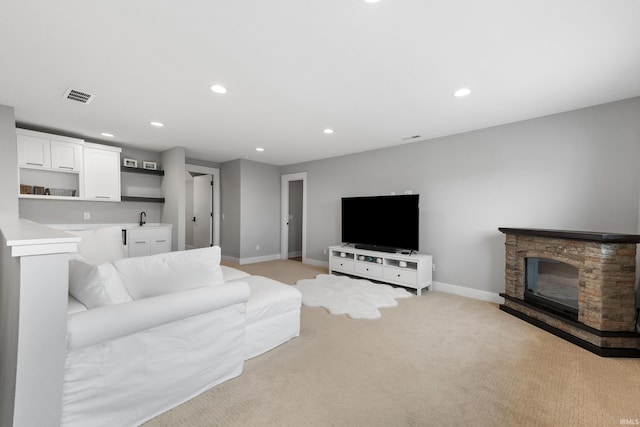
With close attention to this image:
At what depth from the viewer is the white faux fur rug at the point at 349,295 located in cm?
312

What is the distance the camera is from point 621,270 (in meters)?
2.24

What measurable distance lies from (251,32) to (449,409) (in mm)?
2722

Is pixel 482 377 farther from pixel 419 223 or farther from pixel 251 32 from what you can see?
pixel 251 32

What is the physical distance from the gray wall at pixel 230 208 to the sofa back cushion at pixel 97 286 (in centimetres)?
423

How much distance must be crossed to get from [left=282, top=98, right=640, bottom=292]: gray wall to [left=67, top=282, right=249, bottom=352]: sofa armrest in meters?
3.32

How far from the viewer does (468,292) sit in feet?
12.2

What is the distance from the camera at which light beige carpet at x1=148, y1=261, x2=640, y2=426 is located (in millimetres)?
1511

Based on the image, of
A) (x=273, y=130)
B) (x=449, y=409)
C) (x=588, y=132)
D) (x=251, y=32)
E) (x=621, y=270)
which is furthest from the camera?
(x=273, y=130)

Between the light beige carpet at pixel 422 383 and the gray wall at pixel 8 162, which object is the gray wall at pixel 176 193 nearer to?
the gray wall at pixel 8 162

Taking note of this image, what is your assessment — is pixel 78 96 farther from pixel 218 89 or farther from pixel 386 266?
pixel 386 266

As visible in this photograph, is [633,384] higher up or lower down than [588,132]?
lower down

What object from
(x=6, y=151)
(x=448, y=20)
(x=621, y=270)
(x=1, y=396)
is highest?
(x=448, y=20)

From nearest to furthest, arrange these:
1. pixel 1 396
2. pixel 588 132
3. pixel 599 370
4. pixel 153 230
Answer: pixel 1 396 < pixel 599 370 < pixel 588 132 < pixel 153 230

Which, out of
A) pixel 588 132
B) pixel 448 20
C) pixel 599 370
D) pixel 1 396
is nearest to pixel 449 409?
pixel 599 370
